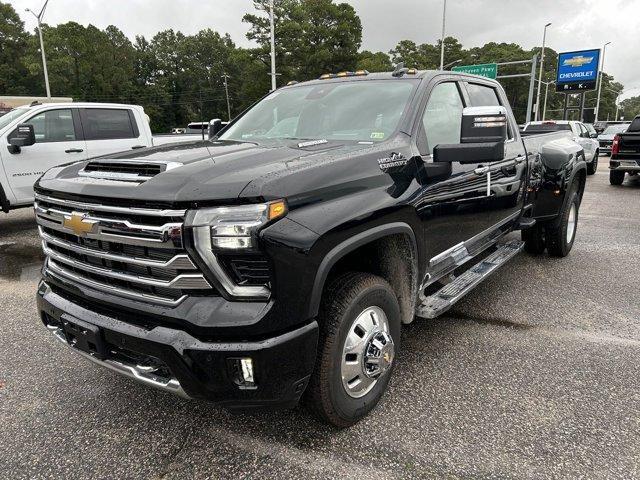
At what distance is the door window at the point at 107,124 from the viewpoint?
806 cm

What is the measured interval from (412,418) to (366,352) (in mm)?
521

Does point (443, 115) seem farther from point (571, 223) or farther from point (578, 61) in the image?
point (578, 61)

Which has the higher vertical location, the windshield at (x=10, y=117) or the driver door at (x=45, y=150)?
the windshield at (x=10, y=117)

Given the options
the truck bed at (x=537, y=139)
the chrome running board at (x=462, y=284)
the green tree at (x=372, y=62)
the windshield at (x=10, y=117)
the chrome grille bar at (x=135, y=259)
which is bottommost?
the chrome running board at (x=462, y=284)

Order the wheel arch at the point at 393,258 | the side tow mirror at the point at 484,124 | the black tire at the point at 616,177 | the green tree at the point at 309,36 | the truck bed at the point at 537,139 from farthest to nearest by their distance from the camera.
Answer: the green tree at the point at 309,36 < the black tire at the point at 616,177 < the truck bed at the point at 537,139 < the side tow mirror at the point at 484,124 < the wheel arch at the point at 393,258

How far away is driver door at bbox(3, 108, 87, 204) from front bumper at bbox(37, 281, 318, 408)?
6.12 meters

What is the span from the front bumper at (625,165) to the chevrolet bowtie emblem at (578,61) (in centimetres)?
3005

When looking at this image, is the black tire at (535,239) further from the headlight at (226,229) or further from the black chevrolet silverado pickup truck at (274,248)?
the headlight at (226,229)

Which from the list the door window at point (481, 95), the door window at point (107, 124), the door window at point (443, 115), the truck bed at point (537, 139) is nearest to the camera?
the door window at point (443, 115)

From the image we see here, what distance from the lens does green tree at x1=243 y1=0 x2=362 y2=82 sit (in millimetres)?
42750

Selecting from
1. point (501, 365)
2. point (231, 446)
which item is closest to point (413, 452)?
point (231, 446)

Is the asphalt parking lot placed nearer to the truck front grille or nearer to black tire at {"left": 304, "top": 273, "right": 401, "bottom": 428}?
black tire at {"left": 304, "top": 273, "right": 401, "bottom": 428}

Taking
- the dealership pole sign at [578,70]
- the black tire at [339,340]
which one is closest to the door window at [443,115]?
the black tire at [339,340]

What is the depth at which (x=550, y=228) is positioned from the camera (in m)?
5.62
